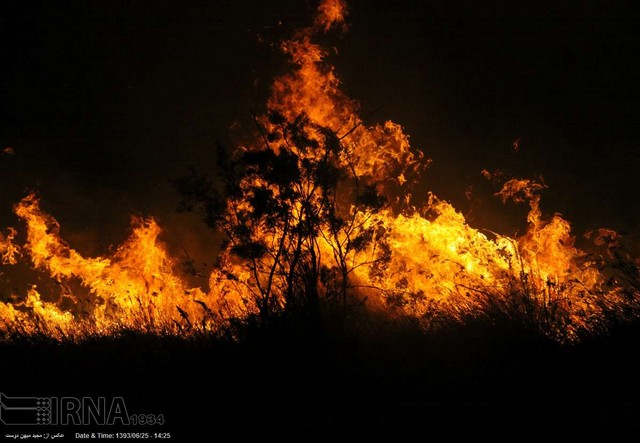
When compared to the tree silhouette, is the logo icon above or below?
below

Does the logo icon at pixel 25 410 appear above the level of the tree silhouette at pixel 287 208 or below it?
below

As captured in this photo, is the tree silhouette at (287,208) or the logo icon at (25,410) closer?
the logo icon at (25,410)

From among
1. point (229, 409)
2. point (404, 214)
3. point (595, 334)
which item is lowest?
point (229, 409)

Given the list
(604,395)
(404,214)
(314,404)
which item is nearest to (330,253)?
(404,214)

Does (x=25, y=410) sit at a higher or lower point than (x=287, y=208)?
lower

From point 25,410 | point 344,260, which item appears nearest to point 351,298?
point 344,260

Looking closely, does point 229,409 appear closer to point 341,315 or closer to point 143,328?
point 341,315

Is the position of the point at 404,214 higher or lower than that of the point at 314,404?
higher

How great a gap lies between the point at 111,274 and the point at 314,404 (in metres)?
10.6

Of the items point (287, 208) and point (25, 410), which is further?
point (287, 208)

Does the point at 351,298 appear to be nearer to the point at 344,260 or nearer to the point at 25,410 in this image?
the point at 344,260

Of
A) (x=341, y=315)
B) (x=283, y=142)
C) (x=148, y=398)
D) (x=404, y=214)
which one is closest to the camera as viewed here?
(x=148, y=398)

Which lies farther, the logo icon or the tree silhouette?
the tree silhouette

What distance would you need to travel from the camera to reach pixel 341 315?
8.66 metres
